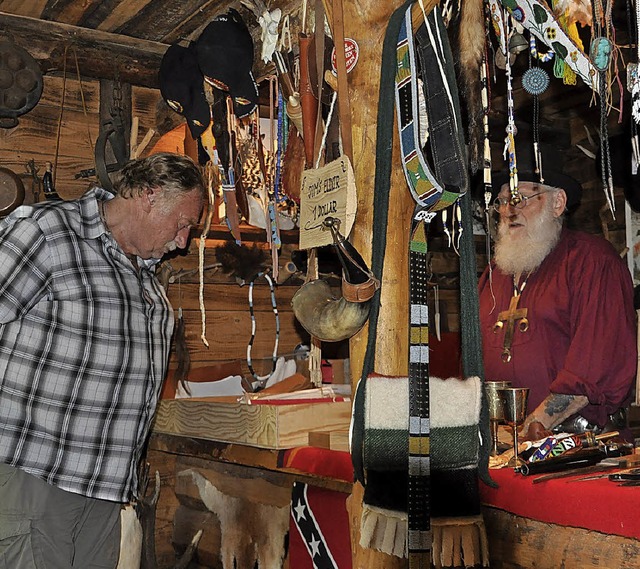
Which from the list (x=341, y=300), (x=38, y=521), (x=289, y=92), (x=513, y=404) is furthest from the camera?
(x=289, y=92)

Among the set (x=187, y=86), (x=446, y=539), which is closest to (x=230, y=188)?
(x=187, y=86)

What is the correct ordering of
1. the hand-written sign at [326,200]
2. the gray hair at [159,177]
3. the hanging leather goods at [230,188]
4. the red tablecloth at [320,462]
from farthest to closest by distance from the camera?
the hanging leather goods at [230,188] < the red tablecloth at [320,462] < the gray hair at [159,177] < the hand-written sign at [326,200]

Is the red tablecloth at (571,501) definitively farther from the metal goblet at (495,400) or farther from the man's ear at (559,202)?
the man's ear at (559,202)

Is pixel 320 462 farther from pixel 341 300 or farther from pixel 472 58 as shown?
pixel 472 58

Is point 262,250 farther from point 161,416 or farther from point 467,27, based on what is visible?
point 467,27

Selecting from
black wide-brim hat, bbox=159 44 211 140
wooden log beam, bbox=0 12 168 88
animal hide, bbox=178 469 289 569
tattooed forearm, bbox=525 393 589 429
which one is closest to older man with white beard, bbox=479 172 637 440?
tattooed forearm, bbox=525 393 589 429

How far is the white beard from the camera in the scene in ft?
13.5

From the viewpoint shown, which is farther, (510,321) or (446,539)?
(510,321)

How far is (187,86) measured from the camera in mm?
3977

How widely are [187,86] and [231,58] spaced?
15.3 inches

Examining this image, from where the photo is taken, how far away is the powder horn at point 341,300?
2006 millimetres

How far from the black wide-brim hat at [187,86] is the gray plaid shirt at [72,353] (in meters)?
1.28

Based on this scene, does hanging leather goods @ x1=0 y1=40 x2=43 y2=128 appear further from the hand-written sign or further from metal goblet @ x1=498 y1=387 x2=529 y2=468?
metal goblet @ x1=498 y1=387 x2=529 y2=468

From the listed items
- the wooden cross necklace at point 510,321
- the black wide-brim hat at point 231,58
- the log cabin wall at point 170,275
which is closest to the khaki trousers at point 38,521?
the log cabin wall at point 170,275
